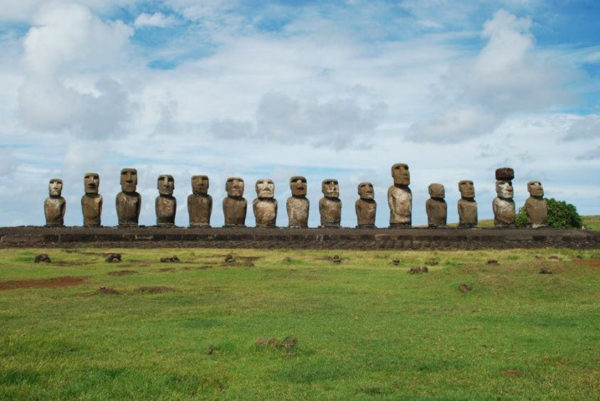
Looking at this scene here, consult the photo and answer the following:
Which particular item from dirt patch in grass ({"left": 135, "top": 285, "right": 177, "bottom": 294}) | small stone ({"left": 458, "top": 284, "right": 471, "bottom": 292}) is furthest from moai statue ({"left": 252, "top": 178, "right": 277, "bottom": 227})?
small stone ({"left": 458, "top": 284, "right": 471, "bottom": 292})

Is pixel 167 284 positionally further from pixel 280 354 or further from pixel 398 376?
pixel 398 376

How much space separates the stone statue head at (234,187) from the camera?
90.7 feet

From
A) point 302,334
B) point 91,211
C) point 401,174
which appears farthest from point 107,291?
point 401,174

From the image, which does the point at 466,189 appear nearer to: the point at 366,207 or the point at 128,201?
the point at 366,207

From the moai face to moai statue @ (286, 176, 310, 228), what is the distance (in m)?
0.76

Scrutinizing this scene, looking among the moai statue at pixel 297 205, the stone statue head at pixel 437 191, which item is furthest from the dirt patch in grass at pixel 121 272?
the stone statue head at pixel 437 191

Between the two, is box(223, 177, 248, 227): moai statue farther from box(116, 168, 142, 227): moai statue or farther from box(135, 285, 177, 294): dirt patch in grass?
box(135, 285, 177, 294): dirt patch in grass

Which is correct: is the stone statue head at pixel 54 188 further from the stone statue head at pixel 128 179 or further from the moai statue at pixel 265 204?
the moai statue at pixel 265 204

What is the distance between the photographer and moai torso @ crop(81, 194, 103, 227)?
90.5 feet

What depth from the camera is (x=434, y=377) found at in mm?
7352

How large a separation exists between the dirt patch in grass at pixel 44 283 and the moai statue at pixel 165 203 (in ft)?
37.6

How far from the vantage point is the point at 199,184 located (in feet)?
90.9

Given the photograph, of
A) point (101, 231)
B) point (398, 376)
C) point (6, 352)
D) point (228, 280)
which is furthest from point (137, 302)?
point (101, 231)

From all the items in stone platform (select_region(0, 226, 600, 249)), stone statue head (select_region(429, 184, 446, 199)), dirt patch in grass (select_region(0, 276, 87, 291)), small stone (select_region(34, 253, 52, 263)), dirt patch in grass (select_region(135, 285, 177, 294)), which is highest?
stone statue head (select_region(429, 184, 446, 199))
